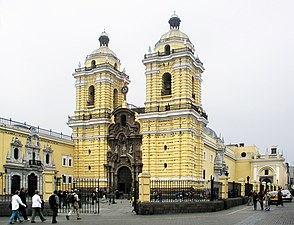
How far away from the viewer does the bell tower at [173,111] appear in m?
41.7

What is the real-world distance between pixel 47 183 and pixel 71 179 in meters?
26.7

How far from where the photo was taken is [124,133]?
46.2 metres

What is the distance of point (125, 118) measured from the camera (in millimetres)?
46688

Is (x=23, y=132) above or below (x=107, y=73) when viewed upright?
below

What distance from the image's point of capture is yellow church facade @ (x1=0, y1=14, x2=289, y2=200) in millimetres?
41094

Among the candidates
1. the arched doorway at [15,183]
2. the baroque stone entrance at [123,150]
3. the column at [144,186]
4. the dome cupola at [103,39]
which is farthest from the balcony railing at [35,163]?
the column at [144,186]

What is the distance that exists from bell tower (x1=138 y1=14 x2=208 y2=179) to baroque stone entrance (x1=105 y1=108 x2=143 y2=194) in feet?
6.00

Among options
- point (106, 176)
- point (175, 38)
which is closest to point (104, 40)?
point (175, 38)

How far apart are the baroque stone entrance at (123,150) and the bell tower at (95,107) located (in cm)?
80

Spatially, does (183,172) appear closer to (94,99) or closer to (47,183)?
(94,99)

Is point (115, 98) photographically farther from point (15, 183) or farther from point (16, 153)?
point (15, 183)

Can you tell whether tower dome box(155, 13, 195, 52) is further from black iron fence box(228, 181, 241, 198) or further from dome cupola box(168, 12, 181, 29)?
black iron fence box(228, 181, 241, 198)

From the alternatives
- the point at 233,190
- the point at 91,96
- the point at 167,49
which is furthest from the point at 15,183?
the point at 167,49

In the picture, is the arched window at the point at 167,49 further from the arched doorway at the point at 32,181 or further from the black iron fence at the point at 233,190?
the arched doorway at the point at 32,181
